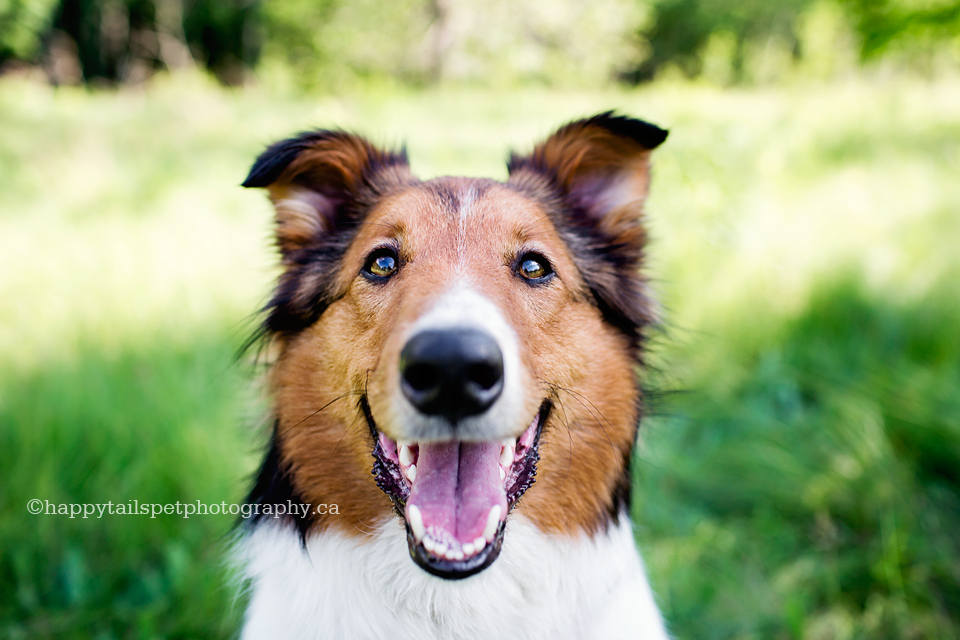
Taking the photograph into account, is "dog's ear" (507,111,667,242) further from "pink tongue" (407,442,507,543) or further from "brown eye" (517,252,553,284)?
"pink tongue" (407,442,507,543)

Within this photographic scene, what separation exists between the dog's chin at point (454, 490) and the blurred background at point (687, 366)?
978mm

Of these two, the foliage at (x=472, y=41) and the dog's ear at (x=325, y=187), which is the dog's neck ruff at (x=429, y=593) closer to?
the dog's ear at (x=325, y=187)

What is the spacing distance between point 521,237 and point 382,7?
28.3m

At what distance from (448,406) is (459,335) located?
8.4 inches

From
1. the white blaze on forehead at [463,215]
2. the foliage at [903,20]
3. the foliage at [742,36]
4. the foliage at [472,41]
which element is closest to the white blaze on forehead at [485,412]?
the white blaze on forehead at [463,215]

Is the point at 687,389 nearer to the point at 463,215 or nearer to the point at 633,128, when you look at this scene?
the point at 633,128

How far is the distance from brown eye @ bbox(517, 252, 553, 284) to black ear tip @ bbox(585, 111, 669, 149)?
63cm

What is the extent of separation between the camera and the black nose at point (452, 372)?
1537 mm

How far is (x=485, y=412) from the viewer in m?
1.64

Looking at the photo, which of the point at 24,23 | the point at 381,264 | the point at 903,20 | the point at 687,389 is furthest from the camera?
the point at 24,23

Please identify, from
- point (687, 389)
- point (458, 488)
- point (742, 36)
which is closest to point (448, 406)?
point (458, 488)

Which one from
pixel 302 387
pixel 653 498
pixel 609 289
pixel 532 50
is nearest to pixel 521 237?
pixel 609 289

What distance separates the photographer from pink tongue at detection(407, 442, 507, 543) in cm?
177

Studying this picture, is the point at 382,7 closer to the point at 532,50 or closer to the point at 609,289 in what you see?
the point at 532,50
